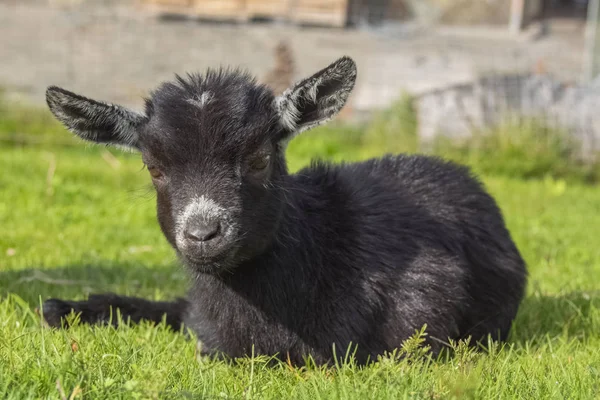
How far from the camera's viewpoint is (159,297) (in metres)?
5.66

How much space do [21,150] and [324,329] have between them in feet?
29.0

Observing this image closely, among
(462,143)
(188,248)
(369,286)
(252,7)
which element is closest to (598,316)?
(369,286)

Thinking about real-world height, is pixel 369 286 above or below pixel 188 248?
below

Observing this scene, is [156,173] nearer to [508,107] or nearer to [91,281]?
[91,281]

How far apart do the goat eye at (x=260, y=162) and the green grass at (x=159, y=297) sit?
2.65 ft

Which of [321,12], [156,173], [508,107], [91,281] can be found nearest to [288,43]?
[321,12]

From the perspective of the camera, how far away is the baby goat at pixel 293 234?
12.5 ft

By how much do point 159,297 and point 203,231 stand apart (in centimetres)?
215

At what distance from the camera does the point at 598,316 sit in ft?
16.4

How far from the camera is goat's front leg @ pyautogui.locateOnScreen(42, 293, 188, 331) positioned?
15.6 feet

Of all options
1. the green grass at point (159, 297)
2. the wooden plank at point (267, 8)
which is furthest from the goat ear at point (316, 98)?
the wooden plank at point (267, 8)

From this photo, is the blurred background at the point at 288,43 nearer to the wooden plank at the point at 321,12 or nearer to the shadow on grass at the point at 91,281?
the wooden plank at the point at 321,12

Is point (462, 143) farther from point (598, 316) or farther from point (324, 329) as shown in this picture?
point (324, 329)

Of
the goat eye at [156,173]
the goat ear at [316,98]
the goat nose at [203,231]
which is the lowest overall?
the goat nose at [203,231]
